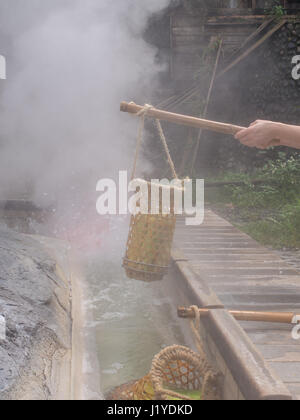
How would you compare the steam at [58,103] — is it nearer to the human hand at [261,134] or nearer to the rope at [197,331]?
the human hand at [261,134]

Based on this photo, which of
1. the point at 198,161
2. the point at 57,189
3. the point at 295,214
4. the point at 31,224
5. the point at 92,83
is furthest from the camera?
the point at 198,161

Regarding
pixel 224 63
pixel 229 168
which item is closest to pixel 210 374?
pixel 229 168

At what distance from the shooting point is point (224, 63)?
10570 mm

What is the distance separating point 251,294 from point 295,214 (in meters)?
3.62

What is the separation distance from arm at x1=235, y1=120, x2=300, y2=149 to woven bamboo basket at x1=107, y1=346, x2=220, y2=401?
131cm

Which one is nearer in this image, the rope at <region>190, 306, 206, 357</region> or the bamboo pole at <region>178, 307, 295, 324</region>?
the rope at <region>190, 306, 206, 357</region>

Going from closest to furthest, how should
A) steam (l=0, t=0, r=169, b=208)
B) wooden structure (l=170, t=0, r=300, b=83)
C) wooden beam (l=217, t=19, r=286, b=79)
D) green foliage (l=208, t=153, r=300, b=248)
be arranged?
1. green foliage (l=208, t=153, r=300, b=248)
2. steam (l=0, t=0, r=169, b=208)
3. wooden beam (l=217, t=19, r=286, b=79)
4. wooden structure (l=170, t=0, r=300, b=83)

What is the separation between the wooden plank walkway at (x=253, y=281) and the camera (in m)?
2.36

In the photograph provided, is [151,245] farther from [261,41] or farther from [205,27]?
[205,27]

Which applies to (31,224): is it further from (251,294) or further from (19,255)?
(251,294)
